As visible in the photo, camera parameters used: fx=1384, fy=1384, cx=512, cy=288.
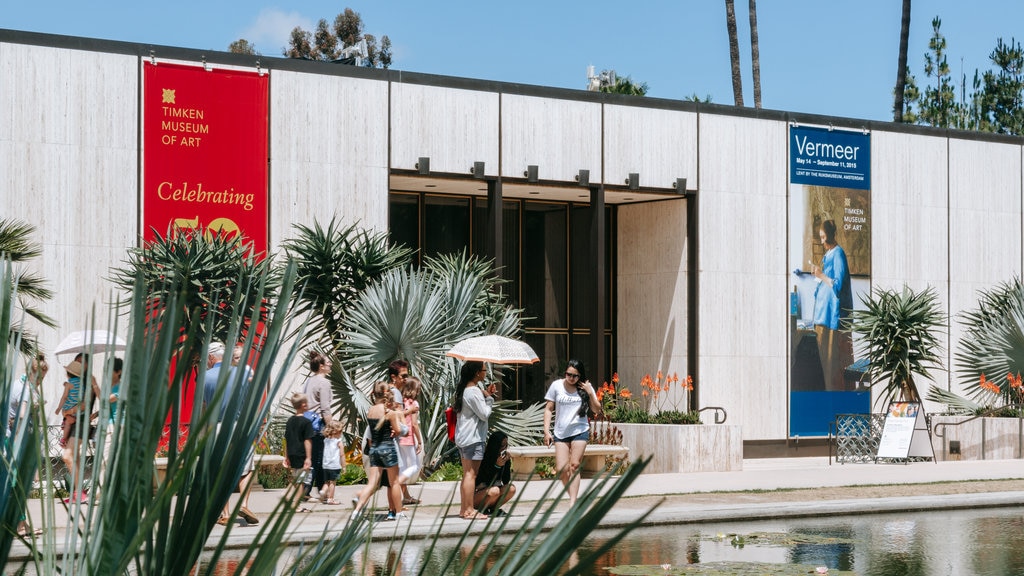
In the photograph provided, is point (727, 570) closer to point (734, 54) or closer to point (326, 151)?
point (326, 151)

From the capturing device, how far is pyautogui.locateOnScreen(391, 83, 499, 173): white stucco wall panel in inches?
989

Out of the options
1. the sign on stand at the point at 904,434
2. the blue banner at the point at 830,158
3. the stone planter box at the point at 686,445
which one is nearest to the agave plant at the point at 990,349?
the sign on stand at the point at 904,434

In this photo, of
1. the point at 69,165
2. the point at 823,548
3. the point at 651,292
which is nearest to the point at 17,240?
the point at 69,165

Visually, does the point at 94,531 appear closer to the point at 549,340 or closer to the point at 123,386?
the point at 123,386

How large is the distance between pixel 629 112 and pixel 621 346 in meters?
5.58

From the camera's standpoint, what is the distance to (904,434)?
977 inches

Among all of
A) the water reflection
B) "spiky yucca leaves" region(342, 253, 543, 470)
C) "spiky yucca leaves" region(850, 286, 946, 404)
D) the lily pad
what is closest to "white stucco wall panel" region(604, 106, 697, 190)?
"spiky yucca leaves" region(850, 286, 946, 404)

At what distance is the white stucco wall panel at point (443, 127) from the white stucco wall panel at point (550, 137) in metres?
0.32

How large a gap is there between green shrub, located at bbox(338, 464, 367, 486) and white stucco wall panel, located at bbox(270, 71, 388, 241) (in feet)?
18.5

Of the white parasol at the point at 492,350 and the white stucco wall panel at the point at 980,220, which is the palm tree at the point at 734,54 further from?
the white parasol at the point at 492,350

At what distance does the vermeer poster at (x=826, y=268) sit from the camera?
29.4m

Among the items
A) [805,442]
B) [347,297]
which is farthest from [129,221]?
[805,442]

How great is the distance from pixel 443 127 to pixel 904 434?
396 inches

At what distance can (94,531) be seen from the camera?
5.43 feet
